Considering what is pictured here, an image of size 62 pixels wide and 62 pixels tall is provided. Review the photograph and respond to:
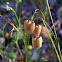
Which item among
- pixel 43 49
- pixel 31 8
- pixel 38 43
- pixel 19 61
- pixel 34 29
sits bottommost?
pixel 19 61

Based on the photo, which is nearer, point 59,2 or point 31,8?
point 59,2

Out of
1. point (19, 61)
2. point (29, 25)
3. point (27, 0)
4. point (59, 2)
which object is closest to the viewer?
point (29, 25)

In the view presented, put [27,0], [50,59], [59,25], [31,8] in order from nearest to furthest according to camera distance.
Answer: [50,59], [59,25], [31,8], [27,0]

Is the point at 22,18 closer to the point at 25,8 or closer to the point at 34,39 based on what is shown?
the point at 25,8

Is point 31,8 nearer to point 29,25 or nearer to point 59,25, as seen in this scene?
point 59,25

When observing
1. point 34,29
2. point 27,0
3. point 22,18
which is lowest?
point 34,29

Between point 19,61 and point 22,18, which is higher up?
point 22,18

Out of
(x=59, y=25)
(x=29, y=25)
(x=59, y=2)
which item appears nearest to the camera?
(x=29, y=25)

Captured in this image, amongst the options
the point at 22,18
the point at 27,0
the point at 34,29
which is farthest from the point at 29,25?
the point at 27,0

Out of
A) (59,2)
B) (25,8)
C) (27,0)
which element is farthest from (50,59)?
(27,0)

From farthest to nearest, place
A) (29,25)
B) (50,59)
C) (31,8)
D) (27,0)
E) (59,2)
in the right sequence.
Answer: (27,0) < (31,8) < (59,2) < (50,59) < (29,25)
